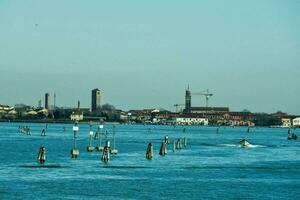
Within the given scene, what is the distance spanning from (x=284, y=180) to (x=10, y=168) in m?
22.3

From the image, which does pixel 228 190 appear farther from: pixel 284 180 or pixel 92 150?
pixel 92 150

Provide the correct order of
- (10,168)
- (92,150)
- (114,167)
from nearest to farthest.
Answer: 1. (10,168)
2. (114,167)
3. (92,150)

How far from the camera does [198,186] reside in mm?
62625

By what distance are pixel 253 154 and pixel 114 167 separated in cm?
3503

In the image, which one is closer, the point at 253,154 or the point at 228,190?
the point at 228,190

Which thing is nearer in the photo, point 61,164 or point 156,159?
point 61,164

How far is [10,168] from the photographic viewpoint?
243 feet

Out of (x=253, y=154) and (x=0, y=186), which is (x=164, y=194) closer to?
(x=0, y=186)

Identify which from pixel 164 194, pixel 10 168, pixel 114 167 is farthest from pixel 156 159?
pixel 164 194

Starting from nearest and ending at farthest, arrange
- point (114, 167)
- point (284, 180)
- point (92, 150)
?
point (284, 180) → point (114, 167) → point (92, 150)

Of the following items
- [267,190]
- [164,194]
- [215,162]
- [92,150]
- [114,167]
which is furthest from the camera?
[92,150]

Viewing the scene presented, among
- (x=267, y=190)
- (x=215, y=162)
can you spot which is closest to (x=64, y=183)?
(x=267, y=190)

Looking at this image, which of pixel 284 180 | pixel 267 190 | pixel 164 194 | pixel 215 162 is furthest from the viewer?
pixel 215 162

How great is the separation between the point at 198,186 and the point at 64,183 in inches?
367
